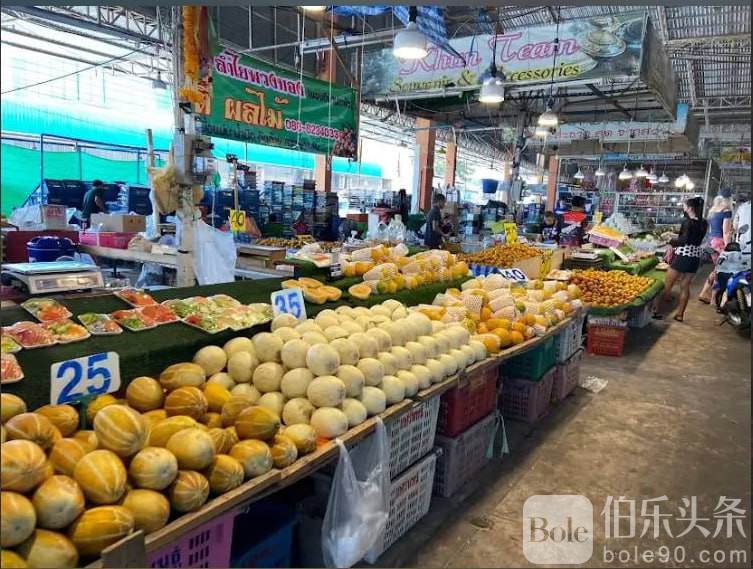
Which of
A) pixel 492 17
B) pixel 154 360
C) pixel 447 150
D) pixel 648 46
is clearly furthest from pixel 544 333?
pixel 447 150

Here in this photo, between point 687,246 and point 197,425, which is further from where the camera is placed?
point 687,246

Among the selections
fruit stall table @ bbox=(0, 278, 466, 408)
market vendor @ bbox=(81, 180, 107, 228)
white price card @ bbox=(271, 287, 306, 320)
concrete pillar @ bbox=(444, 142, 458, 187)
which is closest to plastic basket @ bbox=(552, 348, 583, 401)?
fruit stall table @ bbox=(0, 278, 466, 408)

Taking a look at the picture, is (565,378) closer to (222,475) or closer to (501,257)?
(501,257)

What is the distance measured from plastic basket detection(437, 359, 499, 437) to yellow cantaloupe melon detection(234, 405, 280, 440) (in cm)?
136

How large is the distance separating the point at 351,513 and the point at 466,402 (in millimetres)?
1230

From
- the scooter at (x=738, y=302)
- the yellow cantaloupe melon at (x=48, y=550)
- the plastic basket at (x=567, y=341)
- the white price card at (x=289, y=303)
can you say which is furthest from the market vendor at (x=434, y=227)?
the yellow cantaloupe melon at (x=48, y=550)

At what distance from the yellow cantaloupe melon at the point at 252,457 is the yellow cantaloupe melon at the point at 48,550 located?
57cm

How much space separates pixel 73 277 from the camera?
9.80ft

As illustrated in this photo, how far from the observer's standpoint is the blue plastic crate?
6.83ft

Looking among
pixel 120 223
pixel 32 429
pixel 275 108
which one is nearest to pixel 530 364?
pixel 32 429

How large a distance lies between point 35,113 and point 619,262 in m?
12.4

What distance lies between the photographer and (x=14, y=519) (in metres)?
1.28

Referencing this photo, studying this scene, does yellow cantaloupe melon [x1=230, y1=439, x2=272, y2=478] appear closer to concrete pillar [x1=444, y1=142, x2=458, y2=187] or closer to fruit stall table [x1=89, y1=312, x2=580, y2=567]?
fruit stall table [x1=89, y1=312, x2=580, y2=567]

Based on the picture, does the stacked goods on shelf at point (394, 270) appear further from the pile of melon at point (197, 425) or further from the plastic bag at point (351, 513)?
the plastic bag at point (351, 513)
